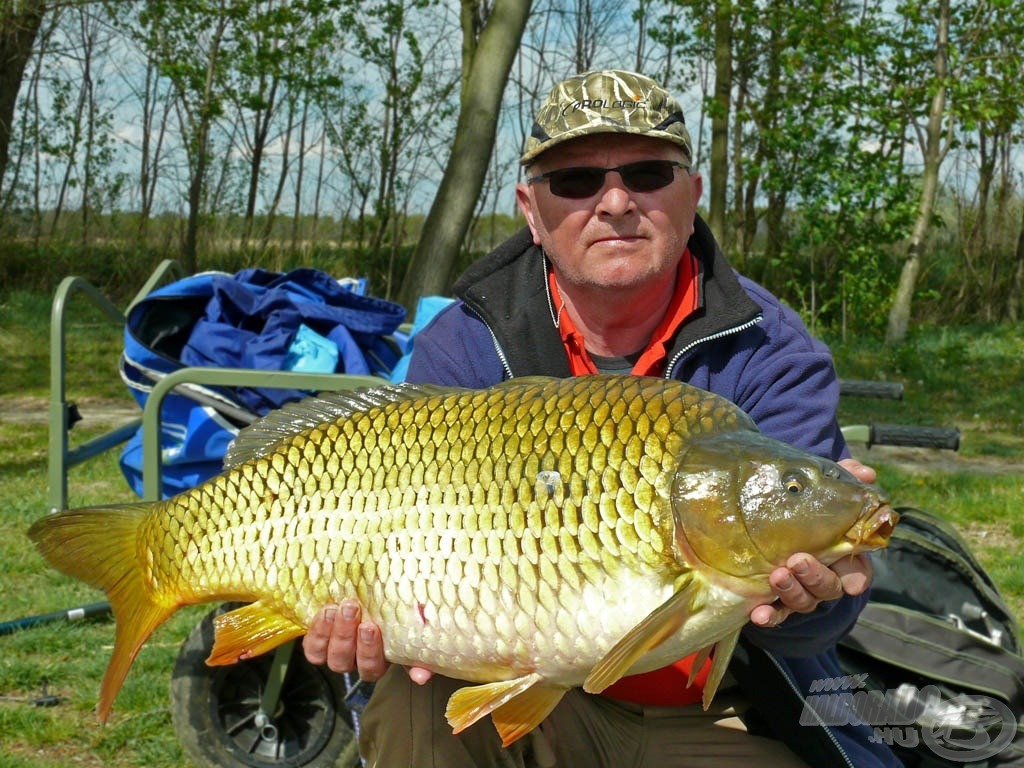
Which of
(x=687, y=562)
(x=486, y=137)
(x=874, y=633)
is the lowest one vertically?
(x=874, y=633)

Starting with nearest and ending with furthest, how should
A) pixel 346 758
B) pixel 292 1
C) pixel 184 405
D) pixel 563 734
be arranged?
pixel 563 734 → pixel 346 758 → pixel 184 405 → pixel 292 1

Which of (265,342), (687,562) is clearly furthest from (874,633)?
(265,342)

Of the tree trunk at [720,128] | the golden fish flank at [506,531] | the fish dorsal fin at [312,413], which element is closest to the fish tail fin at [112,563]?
the golden fish flank at [506,531]

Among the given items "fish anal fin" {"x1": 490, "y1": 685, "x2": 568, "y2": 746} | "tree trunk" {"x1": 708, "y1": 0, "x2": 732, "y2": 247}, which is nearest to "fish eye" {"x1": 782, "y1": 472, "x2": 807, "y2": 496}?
"fish anal fin" {"x1": 490, "y1": 685, "x2": 568, "y2": 746}

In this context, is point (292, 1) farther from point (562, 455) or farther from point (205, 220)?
point (562, 455)

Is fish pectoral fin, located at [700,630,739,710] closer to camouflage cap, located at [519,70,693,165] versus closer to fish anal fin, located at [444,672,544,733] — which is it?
fish anal fin, located at [444,672,544,733]

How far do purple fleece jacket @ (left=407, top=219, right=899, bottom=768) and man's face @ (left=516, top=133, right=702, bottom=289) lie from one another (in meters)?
0.10

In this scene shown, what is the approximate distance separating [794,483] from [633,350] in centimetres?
62

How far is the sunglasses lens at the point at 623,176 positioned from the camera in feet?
5.85

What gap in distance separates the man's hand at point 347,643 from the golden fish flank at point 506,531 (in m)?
0.02

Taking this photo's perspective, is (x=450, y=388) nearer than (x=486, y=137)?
Yes

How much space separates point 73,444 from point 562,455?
449 centimetres

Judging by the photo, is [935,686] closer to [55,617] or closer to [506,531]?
[506,531]

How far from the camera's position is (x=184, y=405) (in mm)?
2703
